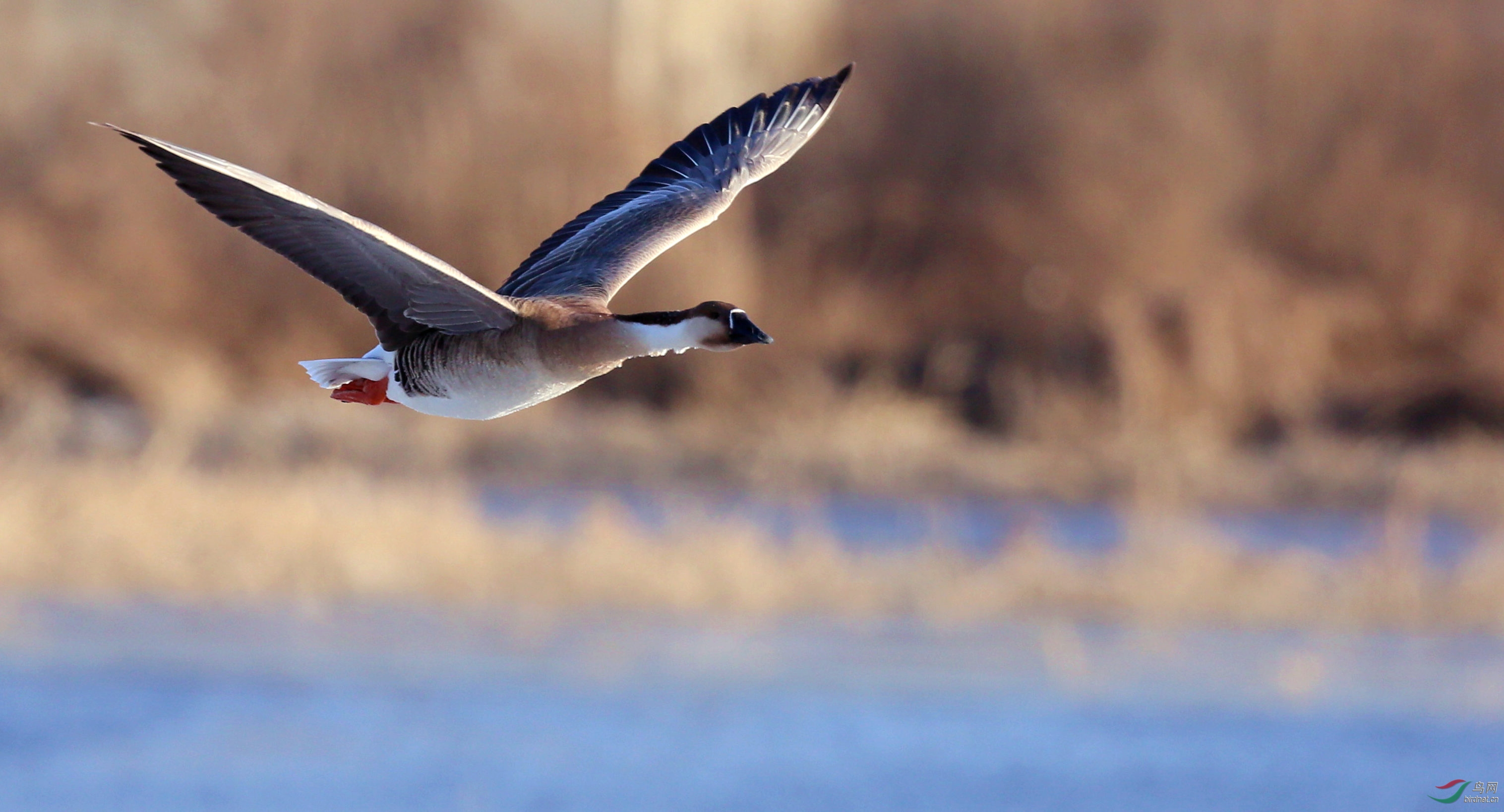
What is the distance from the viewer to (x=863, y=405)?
2525cm

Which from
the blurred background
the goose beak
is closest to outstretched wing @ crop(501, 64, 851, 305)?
the goose beak

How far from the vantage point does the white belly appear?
10.8 feet

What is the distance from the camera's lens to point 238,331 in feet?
76.9


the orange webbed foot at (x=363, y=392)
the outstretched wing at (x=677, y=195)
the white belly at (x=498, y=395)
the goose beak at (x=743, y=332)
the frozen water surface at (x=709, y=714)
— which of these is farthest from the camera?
the frozen water surface at (x=709, y=714)

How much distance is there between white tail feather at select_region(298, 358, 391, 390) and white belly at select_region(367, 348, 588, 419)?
0.23 meters

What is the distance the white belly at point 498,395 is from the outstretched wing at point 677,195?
2.65 ft

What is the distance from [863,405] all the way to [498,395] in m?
22.0

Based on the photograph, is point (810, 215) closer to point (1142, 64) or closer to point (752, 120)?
point (1142, 64)

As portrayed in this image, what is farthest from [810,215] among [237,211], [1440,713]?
[237,211]

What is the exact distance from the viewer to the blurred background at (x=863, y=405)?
23.0 meters

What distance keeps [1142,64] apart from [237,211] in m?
24.7

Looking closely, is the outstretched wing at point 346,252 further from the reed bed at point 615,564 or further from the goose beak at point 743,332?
the reed bed at point 615,564

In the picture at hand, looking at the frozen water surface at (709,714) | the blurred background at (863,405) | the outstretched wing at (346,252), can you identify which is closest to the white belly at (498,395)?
the outstretched wing at (346,252)

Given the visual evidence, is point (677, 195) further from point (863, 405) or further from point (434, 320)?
point (863, 405)
